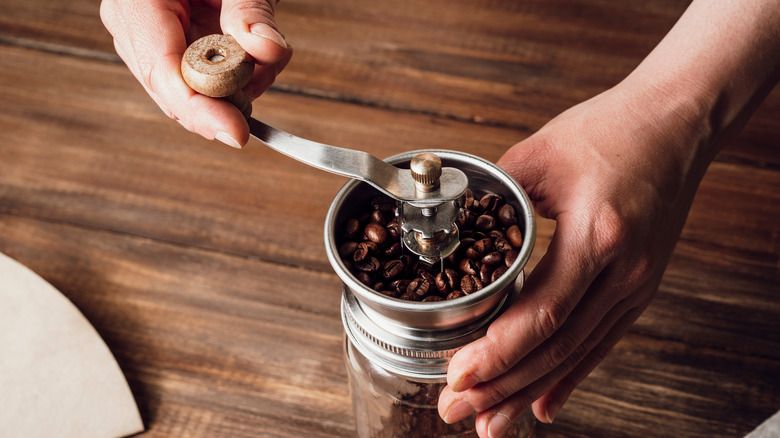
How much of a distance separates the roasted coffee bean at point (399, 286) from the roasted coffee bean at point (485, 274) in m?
0.07

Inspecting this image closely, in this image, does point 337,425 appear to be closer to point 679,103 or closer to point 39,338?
point 39,338

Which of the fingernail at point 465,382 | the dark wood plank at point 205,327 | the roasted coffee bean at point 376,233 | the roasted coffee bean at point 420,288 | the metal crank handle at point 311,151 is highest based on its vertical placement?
the metal crank handle at point 311,151

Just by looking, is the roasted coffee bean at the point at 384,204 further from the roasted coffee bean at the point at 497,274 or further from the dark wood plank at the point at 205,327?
the dark wood plank at the point at 205,327

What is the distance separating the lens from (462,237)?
0.68m

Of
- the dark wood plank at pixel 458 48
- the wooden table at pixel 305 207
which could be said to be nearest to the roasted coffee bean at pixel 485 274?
the wooden table at pixel 305 207

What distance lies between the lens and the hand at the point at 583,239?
0.66 meters

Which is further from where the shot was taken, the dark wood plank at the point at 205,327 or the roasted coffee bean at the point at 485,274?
the dark wood plank at the point at 205,327

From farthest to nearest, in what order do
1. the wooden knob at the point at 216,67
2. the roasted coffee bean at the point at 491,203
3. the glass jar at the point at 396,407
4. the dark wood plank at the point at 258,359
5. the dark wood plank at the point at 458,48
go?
the dark wood plank at the point at 458,48 < the dark wood plank at the point at 258,359 < the glass jar at the point at 396,407 < the roasted coffee bean at the point at 491,203 < the wooden knob at the point at 216,67

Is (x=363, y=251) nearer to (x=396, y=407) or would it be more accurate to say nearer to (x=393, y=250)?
(x=393, y=250)

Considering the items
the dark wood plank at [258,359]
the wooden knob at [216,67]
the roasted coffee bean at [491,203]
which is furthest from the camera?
the dark wood plank at [258,359]

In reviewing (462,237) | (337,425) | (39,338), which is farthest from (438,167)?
(39,338)

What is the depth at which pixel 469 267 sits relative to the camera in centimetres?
64

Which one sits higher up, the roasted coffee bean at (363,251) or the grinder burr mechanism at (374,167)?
the grinder burr mechanism at (374,167)

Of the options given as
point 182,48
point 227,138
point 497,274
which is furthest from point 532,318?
point 182,48
